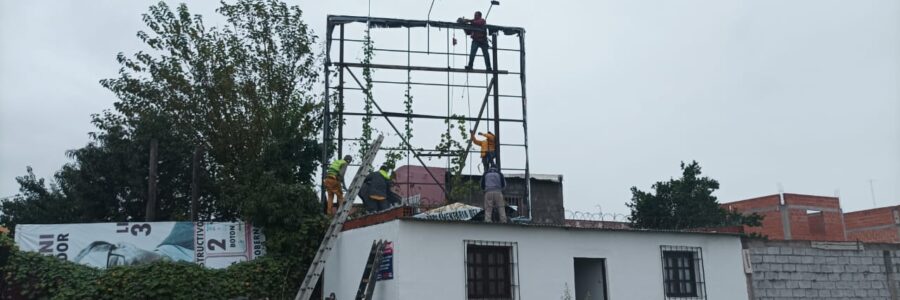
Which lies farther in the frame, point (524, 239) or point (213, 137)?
point (213, 137)

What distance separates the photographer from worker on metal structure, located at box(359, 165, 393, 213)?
52.7ft

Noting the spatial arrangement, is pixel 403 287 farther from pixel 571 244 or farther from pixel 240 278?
pixel 240 278

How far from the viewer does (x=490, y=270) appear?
13469mm

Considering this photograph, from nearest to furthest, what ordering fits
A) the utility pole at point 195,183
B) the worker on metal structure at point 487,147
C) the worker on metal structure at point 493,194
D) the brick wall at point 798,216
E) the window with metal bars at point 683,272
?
the worker on metal structure at point 493,194, the window with metal bars at point 683,272, the worker on metal structure at point 487,147, the utility pole at point 195,183, the brick wall at point 798,216

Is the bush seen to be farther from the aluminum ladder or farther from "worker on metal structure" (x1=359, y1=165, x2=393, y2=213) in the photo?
"worker on metal structure" (x1=359, y1=165, x2=393, y2=213)

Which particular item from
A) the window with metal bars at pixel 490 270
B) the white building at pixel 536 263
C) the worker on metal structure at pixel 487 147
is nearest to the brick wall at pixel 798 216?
the worker on metal structure at pixel 487 147

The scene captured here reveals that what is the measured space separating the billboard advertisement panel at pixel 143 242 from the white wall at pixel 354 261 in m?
2.00

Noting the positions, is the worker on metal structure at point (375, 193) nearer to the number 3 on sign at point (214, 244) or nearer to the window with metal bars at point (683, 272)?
the number 3 on sign at point (214, 244)

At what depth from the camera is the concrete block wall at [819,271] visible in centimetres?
1542

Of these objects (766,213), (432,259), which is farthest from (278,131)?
(766,213)

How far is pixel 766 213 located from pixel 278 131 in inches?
1109

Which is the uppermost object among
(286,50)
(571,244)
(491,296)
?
(286,50)

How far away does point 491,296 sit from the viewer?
13.3 m

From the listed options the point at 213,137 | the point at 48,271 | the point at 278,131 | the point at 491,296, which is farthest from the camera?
the point at 213,137
